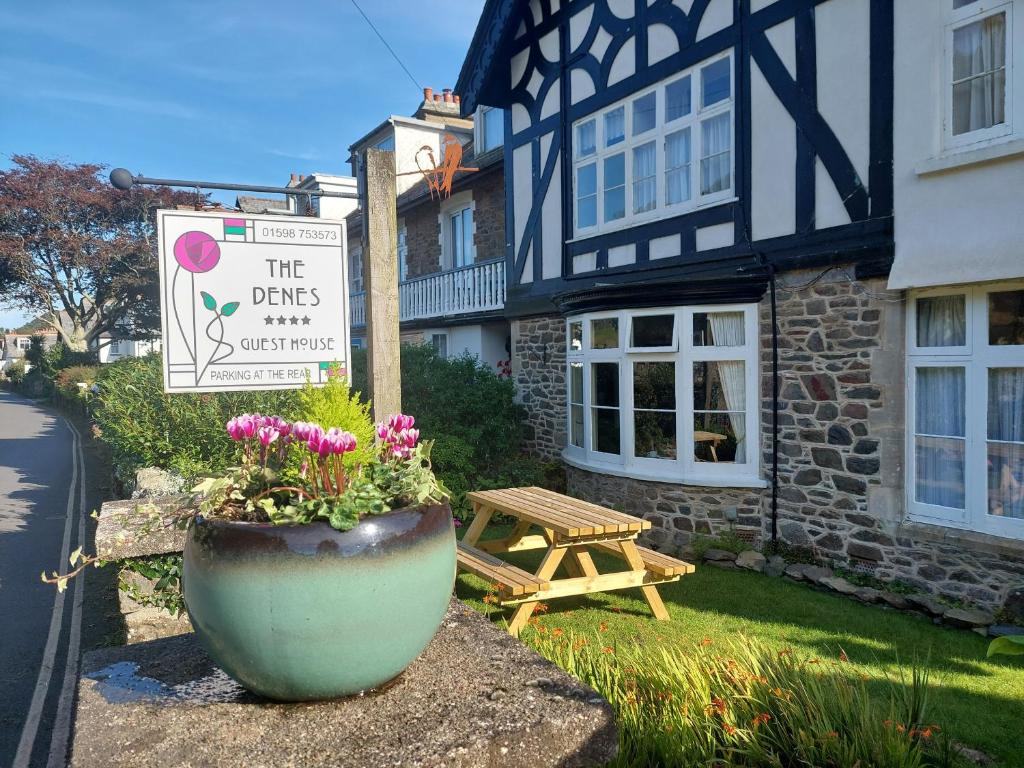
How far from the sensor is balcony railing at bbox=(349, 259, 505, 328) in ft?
43.9

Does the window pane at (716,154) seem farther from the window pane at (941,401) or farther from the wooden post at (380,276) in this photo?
the wooden post at (380,276)

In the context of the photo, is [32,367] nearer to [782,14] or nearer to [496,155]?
[496,155]

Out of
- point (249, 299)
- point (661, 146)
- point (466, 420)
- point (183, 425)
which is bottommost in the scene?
point (466, 420)

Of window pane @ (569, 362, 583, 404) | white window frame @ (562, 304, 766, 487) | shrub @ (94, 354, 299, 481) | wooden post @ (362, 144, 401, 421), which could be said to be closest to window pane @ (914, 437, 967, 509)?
white window frame @ (562, 304, 766, 487)

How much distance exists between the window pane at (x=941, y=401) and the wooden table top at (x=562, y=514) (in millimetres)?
2705

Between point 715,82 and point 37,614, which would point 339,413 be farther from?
point 715,82

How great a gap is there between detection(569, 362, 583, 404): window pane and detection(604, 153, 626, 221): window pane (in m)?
1.97

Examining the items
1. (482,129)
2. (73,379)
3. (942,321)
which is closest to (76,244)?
(73,379)

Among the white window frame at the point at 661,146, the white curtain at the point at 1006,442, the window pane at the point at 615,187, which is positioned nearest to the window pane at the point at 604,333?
the white window frame at the point at 661,146

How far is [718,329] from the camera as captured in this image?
792 cm

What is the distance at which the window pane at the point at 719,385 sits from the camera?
308 inches

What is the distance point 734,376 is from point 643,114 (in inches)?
139

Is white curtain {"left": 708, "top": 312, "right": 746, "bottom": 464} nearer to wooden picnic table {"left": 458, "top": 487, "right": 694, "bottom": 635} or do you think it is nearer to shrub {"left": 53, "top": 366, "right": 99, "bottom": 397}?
wooden picnic table {"left": 458, "top": 487, "right": 694, "bottom": 635}

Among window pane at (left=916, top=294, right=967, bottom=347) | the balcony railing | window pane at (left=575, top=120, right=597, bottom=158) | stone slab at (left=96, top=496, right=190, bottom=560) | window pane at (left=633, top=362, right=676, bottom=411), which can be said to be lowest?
stone slab at (left=96, top=496, right=190, bottom=560)
